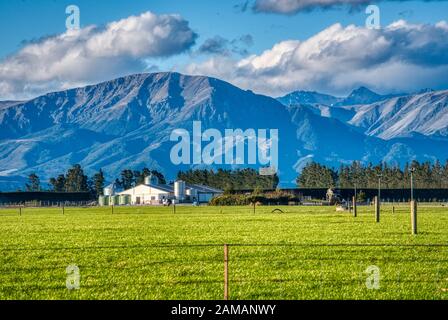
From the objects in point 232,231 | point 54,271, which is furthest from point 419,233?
point 54,271

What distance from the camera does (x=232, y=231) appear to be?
47.0m

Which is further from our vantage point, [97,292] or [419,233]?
[419,233]

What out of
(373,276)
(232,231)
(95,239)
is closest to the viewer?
(373,276)

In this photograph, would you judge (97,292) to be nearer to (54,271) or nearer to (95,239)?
(54,271)

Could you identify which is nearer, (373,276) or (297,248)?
(373,276)

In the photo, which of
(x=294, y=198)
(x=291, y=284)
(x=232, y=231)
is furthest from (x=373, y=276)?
(x=294, y=198)

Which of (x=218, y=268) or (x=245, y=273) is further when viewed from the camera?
(x=218, y=268)

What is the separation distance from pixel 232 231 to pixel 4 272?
2260 cm
